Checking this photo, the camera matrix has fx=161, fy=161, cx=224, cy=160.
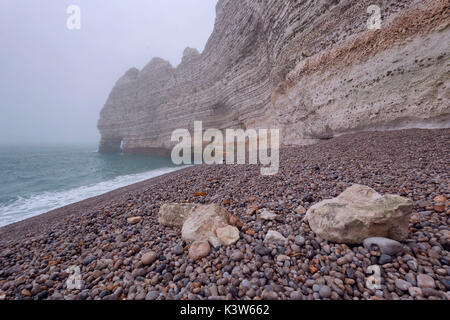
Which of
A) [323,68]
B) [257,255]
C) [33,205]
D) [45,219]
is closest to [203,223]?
[257,255]

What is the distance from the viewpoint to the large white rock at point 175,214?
95.7 inches

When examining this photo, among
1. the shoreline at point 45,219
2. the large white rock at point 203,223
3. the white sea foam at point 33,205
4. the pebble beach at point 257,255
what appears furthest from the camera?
the white sea foam at point 33,205

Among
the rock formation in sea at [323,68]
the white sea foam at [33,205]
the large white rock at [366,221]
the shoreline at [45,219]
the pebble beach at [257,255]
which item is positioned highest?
the rock formation in sea at [323,68]

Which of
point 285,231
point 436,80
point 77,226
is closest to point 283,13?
point 436,80

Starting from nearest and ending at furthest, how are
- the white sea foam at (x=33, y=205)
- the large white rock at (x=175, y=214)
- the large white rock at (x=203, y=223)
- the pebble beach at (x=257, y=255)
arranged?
the pebble beach at (x=257, y=255)
the large white rock at (x=203, y=223)
the large white rock at (x=175, y=214)
the white sea foam at (x=33, y=205)

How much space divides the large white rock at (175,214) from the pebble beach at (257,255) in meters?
0.11

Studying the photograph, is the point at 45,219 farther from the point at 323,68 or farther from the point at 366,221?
the point at 323,68

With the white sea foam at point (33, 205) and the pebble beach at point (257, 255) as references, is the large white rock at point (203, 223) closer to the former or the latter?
the pebble beach at point (257, 255)

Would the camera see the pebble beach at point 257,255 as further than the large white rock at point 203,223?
No

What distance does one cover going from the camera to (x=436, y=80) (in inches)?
180

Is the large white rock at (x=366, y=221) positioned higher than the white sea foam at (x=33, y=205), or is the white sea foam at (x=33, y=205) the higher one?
the large white rock at (x=366, y=221)

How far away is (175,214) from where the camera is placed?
8.14 ft

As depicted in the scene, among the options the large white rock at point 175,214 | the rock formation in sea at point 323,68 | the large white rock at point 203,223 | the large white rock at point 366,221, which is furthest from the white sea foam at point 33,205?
the rock formation in sea at point 323,68

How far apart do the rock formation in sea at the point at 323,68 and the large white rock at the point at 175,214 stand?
23.9ft
